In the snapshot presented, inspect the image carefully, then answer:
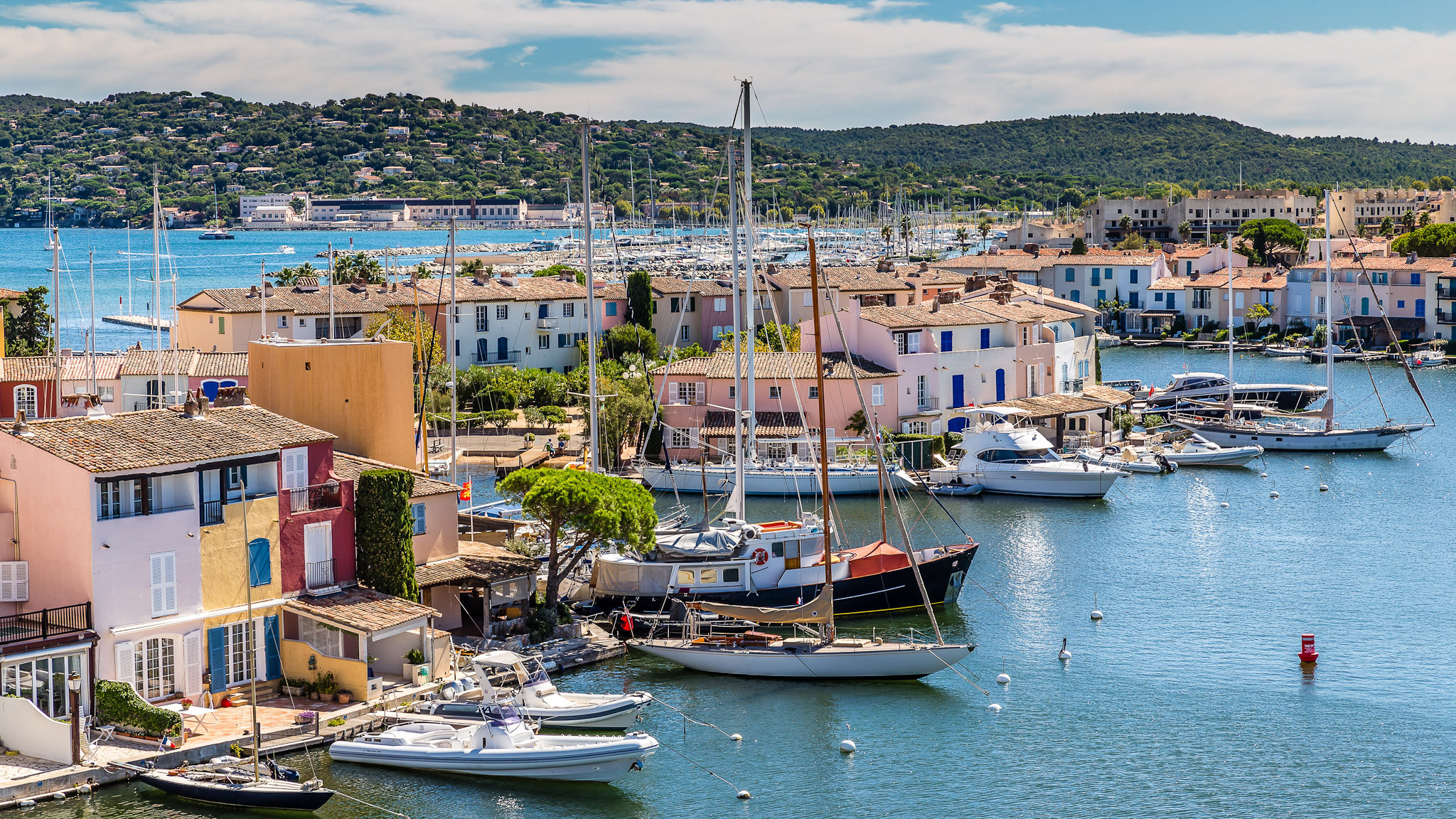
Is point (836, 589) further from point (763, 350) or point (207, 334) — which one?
point (207, 334)

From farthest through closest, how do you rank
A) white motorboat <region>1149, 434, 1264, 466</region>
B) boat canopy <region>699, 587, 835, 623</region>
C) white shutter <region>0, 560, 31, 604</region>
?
white motorboat <region>1149, 434, 1264, 466</region> < boat canopy <region>699, 587, 835, 623</region> < white shutter <region>0, 560, 31, 604</region>

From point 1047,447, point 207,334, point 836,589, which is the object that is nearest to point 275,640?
point 836,589

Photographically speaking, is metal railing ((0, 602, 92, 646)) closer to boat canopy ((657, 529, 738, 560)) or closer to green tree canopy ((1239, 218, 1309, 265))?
boat canopy ((657, 529, 738, 560))

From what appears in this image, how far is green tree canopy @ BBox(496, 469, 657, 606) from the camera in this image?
38.0 m

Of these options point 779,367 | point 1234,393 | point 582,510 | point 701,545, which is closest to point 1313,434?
point 1234,393

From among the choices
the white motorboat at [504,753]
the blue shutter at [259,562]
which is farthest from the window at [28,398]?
the white motorboat at [504,753]

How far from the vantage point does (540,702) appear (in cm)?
3175

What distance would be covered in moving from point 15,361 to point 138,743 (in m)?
30.8

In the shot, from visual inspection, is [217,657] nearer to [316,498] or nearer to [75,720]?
[75,720]

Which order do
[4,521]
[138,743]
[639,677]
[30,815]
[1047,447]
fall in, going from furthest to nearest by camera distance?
1. [1047,447]
2. [639,677]
3. [4,521]
4. [138,743]
5. [30,815]

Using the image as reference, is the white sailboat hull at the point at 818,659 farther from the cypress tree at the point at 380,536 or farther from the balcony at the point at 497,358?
the balcony at the point at 497,358

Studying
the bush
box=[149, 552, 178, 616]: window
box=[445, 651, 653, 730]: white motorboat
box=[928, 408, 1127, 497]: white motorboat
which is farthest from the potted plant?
box=[928, 408, 1127, 497]: white motorboat

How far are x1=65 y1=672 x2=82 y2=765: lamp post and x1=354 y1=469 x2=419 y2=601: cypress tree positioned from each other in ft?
25.0

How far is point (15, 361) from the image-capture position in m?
54.9
